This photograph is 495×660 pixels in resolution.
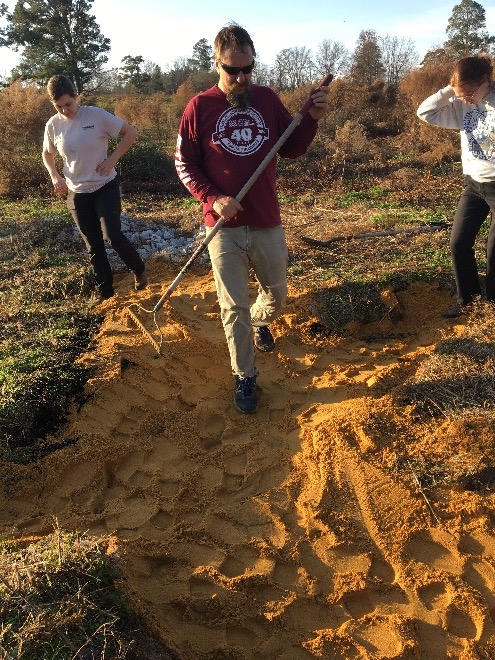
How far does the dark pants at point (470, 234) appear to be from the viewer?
427 centimetres

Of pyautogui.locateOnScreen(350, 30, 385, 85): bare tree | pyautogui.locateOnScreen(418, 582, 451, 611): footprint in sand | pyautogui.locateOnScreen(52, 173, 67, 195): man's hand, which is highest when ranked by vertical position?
pyautogui.locateOnScreen(350, 30, 385, 85): bare tree

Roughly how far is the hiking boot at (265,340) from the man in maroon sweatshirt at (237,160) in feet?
2.43

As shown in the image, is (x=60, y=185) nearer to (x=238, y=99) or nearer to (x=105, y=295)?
(x=105, y=295)

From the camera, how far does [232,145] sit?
3506 mm

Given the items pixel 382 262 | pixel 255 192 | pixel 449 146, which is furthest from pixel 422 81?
pixel 255 192

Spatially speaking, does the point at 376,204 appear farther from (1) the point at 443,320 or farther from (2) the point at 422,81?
(2) the point at 422,81

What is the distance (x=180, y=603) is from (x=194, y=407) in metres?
1.63

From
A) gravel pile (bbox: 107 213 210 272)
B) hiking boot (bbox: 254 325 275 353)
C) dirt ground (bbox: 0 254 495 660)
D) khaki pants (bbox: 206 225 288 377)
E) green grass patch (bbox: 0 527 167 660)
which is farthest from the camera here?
gravel pile (bbox: 107 213 210 272)

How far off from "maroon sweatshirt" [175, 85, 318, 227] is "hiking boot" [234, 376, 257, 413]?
111 centimetres

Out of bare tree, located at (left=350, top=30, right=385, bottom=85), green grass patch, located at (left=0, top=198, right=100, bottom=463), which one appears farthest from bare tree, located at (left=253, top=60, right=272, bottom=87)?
green grass patch, located at (left=0, top=198, right=100, bottom=463)

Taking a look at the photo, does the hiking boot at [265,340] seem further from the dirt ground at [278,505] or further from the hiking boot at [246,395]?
the hiking boot at [246,395]

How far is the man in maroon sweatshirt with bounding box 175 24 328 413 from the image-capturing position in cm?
341

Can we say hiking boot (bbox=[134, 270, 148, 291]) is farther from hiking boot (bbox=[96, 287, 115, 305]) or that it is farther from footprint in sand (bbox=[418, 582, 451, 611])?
footprint in sand (bbox=[418, 582, 451, 611])

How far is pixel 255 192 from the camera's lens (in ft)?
11.6
